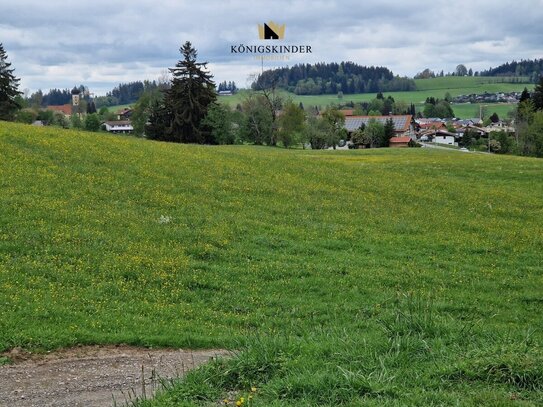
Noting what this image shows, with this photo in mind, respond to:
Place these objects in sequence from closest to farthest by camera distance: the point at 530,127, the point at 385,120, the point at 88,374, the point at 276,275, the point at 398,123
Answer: the point at 88,374
the point at 276,275
the point at 530,127
the point at 385,120
the point at 398,123

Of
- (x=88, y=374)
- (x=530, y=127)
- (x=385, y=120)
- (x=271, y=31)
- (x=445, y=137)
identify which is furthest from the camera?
(x=445, y=137)

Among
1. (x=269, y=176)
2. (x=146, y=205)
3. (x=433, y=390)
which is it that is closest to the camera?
(x=433, y=390)

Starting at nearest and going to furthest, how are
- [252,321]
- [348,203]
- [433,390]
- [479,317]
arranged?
[433,390], [252,321], [479,317], [348,203]

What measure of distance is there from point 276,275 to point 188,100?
6325 cm

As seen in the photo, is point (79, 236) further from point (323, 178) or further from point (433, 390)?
point (323, 178)

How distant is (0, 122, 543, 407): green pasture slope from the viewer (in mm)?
6184

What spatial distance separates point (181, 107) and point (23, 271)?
64823 mm

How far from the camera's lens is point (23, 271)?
37.4 feet

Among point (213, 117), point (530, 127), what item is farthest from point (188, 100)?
point (530, 127)

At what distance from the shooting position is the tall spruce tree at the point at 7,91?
232 feet

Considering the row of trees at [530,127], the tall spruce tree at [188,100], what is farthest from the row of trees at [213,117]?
the row of trees at [530,127]

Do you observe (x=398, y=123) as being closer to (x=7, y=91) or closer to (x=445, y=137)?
(x=445, y=137)

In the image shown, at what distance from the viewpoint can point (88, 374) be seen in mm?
7781

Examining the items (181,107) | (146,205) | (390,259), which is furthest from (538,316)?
(181,107)
